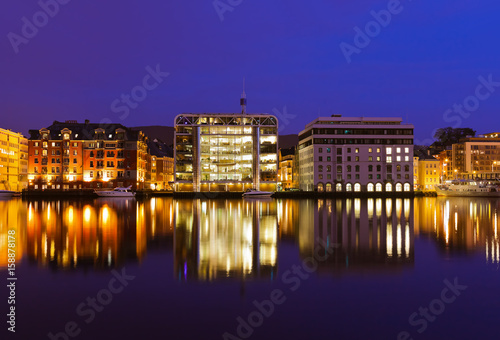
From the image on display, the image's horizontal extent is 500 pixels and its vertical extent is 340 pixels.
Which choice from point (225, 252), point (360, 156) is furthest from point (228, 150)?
point (225, 252)

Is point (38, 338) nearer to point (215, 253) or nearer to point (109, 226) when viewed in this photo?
point (215, 253)

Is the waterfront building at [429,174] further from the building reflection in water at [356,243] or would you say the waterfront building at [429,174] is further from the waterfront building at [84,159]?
the building reflection in water at [356,243]

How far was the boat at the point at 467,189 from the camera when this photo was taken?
140 metres

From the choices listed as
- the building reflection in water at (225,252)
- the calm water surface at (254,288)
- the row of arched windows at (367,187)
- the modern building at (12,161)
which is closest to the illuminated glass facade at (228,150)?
the row of arched windows at (367,187)

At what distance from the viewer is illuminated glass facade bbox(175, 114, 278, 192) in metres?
126

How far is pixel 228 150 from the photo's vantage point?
5059 inches

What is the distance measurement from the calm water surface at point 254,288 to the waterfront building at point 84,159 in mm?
97032

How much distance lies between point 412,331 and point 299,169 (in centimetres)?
15156

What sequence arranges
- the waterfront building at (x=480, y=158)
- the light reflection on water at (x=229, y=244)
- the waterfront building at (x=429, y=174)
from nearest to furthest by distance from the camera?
1. the light reflection on water at (x=229, y=244)
2. the waterfront building at (x=429, y=174)
3. the waterfront building at (x=480, y=158)

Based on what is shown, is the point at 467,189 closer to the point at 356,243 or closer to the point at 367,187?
the point at 367,187

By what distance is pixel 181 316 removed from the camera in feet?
39.8

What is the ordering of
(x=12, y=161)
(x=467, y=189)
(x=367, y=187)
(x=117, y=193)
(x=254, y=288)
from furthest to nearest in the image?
(x=467, y=189) → (x=12, y=161) → (x=367, y=187) → (x=117, y=193) → (x=254, y=288)

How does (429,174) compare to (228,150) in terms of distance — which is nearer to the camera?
(228,150)

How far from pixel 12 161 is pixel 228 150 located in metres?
69.8
